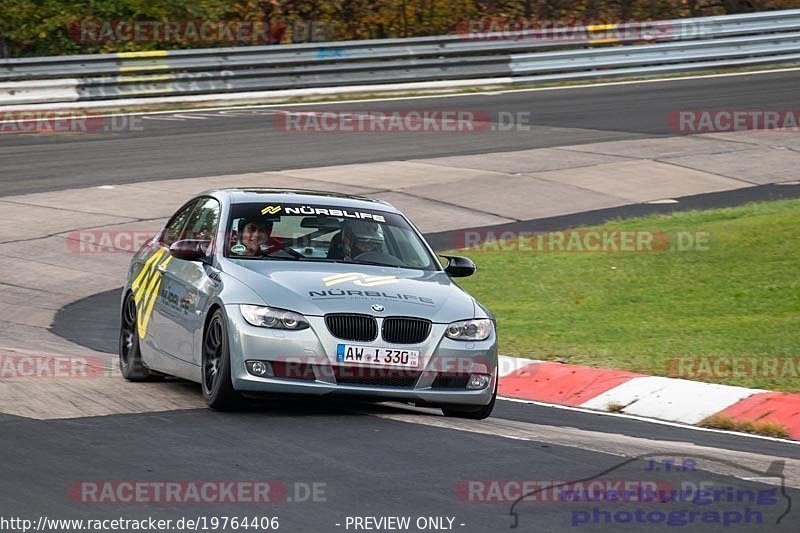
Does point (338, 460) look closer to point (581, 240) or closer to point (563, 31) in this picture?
point (581, 240)

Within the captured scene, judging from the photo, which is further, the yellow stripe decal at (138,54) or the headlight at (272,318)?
the yellow stripe decal at (138,54)

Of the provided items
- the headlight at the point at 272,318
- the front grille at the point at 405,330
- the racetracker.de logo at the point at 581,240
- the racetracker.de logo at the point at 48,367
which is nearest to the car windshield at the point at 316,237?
the headlight at the point at 272,318

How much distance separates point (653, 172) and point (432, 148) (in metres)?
4.15

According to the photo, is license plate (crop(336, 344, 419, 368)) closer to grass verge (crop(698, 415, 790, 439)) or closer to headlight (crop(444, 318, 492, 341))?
headlight (crop(444, 318, 492, 341))

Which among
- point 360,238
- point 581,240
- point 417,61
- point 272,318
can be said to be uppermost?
point 360,238

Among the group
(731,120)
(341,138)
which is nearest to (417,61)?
(341,138)

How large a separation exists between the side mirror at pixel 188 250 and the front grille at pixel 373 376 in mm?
1631

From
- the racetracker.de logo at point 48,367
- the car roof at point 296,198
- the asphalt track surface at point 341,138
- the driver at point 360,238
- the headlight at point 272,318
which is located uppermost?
the car roof at point 296,198

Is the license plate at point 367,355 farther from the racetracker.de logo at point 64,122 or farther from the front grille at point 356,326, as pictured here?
the racetracker.de logo at point 64,122

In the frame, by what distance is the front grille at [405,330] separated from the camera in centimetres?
880

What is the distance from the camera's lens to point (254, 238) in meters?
9.80

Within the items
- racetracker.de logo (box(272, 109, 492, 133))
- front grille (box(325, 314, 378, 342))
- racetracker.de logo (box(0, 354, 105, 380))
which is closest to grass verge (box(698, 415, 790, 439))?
front grille (box(325, 314, 378, 342))

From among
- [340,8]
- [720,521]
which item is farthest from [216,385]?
[340,8]

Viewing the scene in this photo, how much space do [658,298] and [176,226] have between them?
17.8 ft
